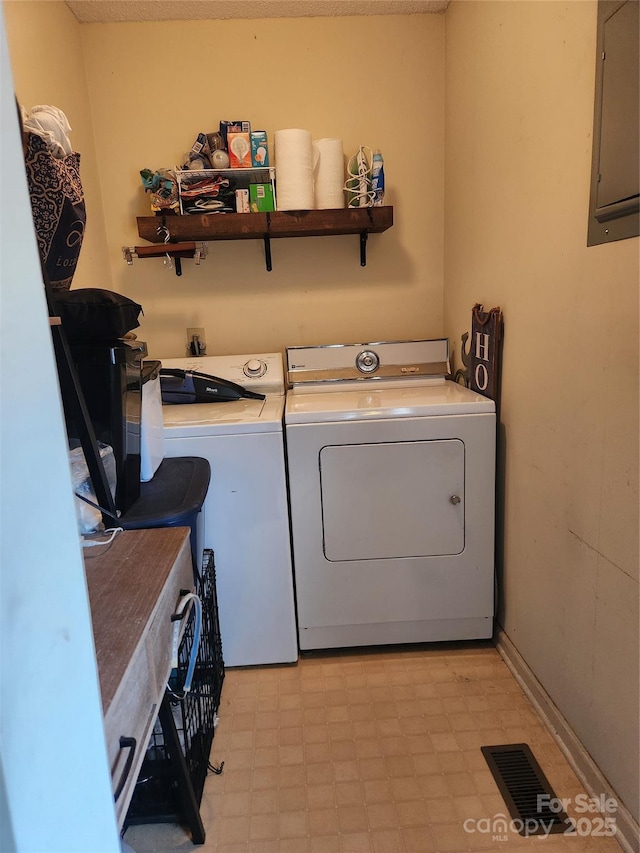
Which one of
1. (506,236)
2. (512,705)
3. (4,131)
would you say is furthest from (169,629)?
(506,236)

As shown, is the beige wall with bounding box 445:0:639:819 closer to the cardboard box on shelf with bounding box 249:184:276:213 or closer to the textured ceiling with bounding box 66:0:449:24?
the textured ceiling with bounding box 66:0:449:24

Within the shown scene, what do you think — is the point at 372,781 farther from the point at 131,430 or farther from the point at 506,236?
the point at 506,236

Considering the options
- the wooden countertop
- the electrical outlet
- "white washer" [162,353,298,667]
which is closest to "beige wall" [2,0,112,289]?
the electrical outlet

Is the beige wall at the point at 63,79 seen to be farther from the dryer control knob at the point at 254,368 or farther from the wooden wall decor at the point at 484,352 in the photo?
the wooden wall decor at the point at 484,352

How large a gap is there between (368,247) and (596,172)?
4.41 ft

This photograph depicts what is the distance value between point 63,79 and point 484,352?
1.92 m

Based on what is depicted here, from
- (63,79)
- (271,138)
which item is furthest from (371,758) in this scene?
(63,79)

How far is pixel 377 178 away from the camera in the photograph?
2.18m

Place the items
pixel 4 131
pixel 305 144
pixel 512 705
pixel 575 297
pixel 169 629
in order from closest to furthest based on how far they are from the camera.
Answer: pixel 4 131, pixel 169 629, pixel 575 297, pixel 512 705, pixel 305 144

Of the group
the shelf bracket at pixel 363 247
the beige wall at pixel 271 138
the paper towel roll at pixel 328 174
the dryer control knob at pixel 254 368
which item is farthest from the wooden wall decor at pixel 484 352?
the dryer control knob at pixel 254 368

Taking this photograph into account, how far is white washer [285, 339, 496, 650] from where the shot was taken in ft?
5.87

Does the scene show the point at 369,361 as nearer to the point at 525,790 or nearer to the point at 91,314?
the point at 91,314

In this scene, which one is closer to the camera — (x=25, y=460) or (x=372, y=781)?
(x=25, y=460)

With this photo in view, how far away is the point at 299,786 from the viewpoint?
1.44 meters
